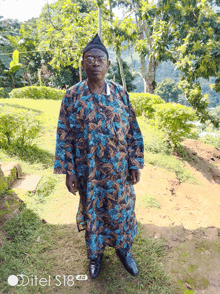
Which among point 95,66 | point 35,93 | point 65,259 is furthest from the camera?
point 35,93

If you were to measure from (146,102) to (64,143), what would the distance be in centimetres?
701

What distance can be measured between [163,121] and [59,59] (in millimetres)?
6501

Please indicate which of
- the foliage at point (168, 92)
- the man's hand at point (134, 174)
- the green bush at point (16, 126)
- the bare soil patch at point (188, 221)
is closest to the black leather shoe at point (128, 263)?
the bare soil patch at point (188, 221)

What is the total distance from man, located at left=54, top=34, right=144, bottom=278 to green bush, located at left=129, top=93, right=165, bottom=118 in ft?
21.4

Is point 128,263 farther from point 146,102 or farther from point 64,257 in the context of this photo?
point 146,102

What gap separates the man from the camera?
180 cm

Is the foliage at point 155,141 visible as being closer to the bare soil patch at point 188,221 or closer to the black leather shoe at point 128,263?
the bare soil patch at point 188,221

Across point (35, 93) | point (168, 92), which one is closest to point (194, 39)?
point (35, 93)

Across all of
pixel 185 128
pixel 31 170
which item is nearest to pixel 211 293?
pixel 31 170

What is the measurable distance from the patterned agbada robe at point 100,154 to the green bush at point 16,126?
10.0 ft

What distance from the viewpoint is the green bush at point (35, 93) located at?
39.5 feet

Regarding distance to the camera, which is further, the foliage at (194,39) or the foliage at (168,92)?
the foliage at (168,92)

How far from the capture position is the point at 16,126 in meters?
4.58

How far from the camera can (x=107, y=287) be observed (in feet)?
6.66
